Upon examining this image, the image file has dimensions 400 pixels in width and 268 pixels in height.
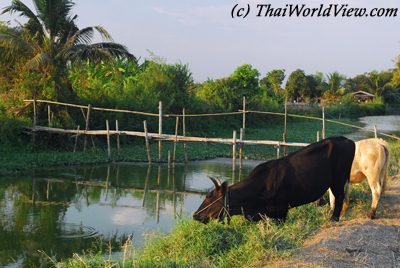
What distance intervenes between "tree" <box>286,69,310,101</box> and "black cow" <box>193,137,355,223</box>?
138 feet

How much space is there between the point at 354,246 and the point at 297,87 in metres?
44.2

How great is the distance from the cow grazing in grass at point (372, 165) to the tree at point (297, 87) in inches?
1633

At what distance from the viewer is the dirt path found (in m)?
4.11

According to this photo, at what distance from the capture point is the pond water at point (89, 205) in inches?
256

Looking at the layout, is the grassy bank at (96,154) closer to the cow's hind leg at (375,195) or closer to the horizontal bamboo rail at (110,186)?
the horizontal bamboo rail at (110,186)

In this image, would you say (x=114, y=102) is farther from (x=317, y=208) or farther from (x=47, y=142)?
(x=317, y=208)

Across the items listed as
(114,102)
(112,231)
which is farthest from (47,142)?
(112,231)

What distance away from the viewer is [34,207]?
8477mm

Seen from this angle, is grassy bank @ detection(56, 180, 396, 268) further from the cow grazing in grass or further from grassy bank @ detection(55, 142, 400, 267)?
the cow grazing in grass

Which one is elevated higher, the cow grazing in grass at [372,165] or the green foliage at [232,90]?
the green foliage at [232,90]

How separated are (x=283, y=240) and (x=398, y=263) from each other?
1.02 meters

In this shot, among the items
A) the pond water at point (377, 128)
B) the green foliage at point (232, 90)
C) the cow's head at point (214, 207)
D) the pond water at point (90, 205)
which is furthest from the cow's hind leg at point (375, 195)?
the green foliage at point (232, 90)

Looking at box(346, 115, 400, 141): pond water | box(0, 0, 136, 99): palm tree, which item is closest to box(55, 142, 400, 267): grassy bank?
box(0, 0, 136, 99): palm tree

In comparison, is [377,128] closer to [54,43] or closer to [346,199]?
[54,43]
